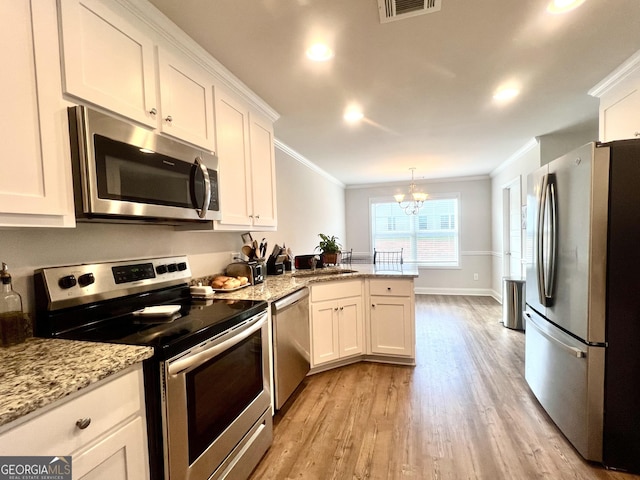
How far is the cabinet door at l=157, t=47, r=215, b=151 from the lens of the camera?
5.21 feet

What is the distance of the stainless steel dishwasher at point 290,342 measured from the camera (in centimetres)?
207

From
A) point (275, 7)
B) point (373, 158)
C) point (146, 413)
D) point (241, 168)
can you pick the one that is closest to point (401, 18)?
point (275, 7)

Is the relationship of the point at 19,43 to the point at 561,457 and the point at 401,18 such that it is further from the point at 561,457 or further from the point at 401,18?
the point at 561,457

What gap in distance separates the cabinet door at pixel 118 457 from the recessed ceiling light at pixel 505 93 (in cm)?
308

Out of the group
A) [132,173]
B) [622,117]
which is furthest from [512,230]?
[132,173]

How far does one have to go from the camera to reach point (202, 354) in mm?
1266

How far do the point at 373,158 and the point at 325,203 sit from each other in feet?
4.22

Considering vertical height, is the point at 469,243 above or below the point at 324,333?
above

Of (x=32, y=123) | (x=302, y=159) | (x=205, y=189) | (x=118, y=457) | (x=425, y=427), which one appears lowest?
(x=425, y=427)

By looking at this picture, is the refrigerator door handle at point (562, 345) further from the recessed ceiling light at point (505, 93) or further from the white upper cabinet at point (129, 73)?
the white upper cabinet at point (129, 73)

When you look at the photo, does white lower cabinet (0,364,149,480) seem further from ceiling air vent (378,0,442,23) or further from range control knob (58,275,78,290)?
ceiling air vent (378,0,442,23)

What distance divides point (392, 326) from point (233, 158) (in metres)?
2.11

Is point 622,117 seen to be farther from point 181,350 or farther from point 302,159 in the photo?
point 302,159

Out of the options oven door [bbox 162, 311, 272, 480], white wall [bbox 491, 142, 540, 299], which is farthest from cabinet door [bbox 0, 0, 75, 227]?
white wall [bbox 491, 142, 540, 299]
